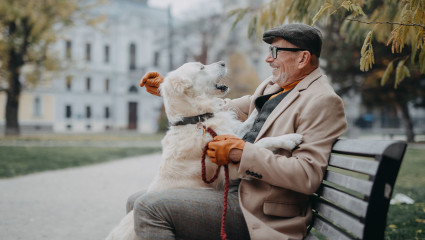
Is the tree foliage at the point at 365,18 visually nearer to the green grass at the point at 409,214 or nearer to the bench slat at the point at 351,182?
the bench slat at the point at 351,182

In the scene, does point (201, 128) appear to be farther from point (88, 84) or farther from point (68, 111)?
point (88, 84)

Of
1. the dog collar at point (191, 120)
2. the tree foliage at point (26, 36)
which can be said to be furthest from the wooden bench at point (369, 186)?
the tree foliage at point (26, 36)

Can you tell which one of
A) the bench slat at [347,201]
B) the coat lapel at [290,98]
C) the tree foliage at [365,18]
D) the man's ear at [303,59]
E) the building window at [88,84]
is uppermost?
the building window at [88,84]

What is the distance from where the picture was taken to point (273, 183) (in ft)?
7.09

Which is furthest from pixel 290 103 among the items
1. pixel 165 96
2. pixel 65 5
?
pixel 65 5

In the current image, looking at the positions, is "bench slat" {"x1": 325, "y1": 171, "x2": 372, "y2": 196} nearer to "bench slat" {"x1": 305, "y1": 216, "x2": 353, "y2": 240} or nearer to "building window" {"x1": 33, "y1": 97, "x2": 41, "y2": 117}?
"bench slat" {"x1": 305, "y1": 216, "x2": 353, "y2": 240}

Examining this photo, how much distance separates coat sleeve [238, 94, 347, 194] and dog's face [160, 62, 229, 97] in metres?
1.01

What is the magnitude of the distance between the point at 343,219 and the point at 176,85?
162 cm

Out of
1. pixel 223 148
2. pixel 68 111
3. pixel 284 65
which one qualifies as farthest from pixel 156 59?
pixel 223 148

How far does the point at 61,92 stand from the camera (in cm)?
4206

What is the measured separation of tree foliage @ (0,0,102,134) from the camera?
18.4 m

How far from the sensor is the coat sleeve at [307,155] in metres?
2.11

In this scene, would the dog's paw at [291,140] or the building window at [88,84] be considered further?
the building window at [88,84]

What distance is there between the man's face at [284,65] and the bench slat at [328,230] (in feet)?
3.21
